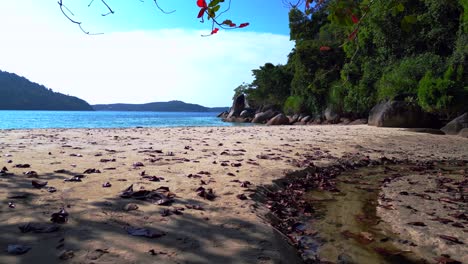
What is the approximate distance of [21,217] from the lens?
272 cm

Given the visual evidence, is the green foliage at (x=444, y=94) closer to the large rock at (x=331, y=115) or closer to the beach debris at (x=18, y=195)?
the large rock at (x=331, y=115)

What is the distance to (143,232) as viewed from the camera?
2529 millimetres

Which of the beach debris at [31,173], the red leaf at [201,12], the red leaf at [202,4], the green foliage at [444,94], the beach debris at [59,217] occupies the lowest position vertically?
the beach debris at [59,217]

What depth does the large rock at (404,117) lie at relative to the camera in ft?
61.8

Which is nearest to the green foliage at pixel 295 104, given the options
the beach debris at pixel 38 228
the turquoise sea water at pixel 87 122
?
the turquoise sea water at pixel 87 122

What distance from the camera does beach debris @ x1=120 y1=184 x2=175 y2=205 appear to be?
3.40m

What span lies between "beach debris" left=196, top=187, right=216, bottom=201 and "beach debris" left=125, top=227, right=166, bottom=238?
113 cm

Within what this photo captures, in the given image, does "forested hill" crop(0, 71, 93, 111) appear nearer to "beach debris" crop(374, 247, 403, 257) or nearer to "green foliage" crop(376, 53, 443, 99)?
"green foliage" crop(376, 53, 443, 99)

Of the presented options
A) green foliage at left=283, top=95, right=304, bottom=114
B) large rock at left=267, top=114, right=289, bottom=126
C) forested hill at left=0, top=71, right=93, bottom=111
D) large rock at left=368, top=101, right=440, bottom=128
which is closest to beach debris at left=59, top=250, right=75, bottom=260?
large rock at left=368, top=101, right=440, bottom=128

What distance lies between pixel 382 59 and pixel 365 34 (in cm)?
267

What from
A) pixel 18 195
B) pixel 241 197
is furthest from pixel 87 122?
pixel 241 197

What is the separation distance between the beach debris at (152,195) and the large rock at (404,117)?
60.6 ft

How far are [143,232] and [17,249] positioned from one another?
0.85 meters

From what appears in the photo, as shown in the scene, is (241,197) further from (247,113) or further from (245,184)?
(247,113)
